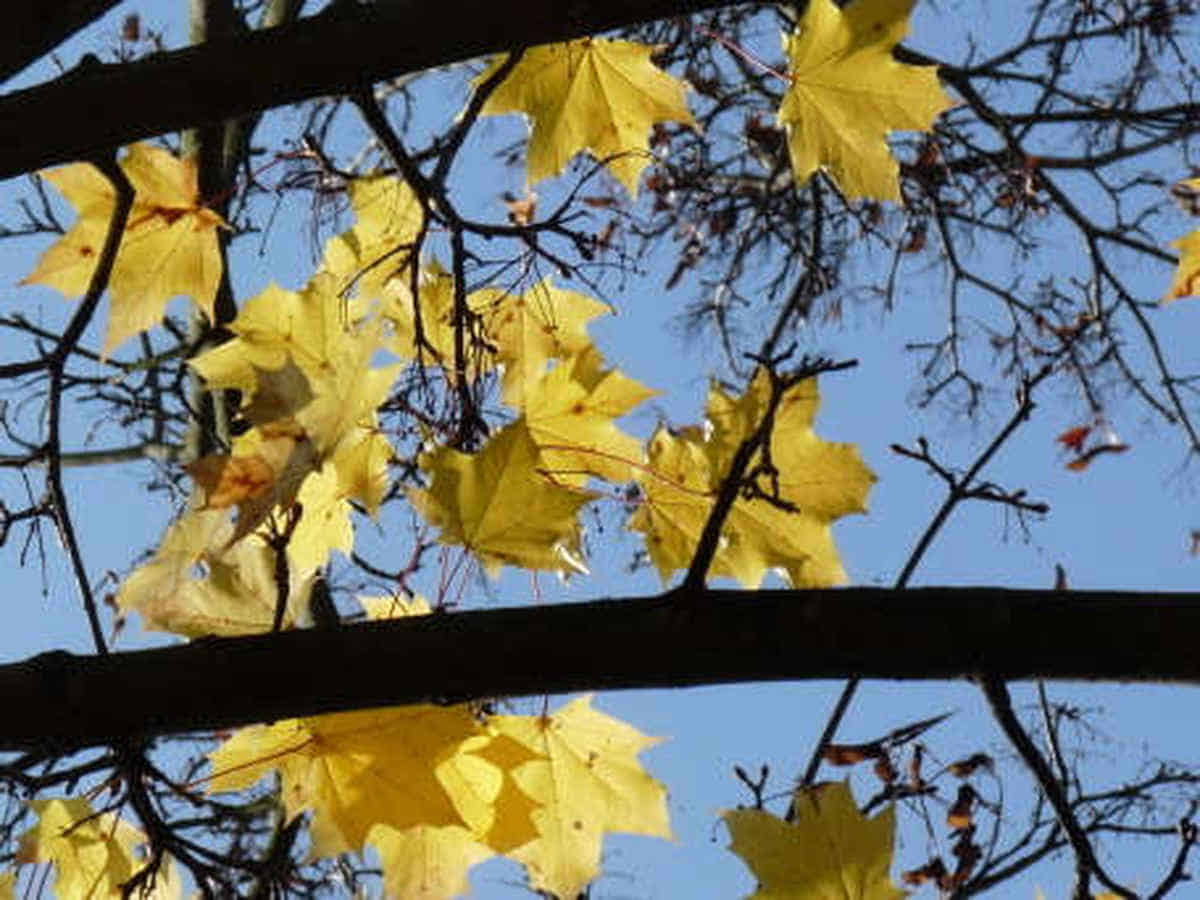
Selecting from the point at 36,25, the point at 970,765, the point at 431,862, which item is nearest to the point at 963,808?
the point at 970,765

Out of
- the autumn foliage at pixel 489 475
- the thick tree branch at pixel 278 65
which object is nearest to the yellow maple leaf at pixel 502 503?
the autumn foliage at pixel 489 475

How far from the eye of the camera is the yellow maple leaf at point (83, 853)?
1.58m

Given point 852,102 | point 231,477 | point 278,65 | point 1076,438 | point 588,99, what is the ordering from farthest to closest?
point 1076,438
point 588,99
point 852,102
point 278,65
point 231,477

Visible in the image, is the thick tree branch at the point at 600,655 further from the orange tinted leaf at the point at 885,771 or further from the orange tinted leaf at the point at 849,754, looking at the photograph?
the orange tinted leaf at the point at 885,771

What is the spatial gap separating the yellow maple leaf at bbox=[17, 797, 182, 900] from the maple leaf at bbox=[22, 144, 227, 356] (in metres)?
0.52

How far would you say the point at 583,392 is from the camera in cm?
176

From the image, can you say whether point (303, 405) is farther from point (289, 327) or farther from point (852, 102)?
point (852, 102)

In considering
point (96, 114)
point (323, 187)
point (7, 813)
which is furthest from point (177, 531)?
point (7, 813)

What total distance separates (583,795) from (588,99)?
922mm

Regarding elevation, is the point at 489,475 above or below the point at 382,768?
above

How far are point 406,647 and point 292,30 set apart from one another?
2.11ft

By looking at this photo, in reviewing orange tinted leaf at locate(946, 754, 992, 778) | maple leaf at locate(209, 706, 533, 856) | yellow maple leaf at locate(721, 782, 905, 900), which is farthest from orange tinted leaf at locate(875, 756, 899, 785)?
maple leaf at locate(209, 706, 533, 856)

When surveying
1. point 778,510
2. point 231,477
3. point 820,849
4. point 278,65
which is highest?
point 278,65

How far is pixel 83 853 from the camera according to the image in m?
1.60
